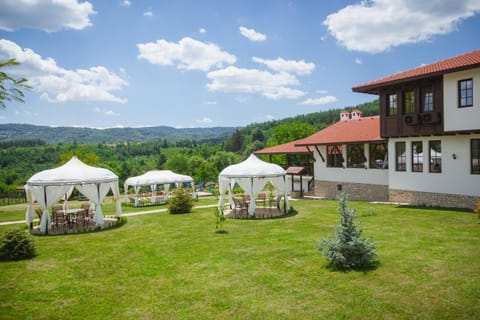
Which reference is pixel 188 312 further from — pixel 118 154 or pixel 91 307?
pixel 118 154

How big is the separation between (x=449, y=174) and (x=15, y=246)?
1606 cm

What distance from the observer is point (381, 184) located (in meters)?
19.0

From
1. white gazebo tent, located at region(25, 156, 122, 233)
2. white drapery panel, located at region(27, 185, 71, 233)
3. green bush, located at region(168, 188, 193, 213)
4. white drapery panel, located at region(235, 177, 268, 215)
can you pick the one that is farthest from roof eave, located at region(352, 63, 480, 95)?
white drapery panel, located at region(27, 185, 71, 233)

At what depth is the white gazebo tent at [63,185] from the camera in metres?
13.3

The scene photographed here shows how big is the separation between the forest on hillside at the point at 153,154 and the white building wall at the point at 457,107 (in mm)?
30608

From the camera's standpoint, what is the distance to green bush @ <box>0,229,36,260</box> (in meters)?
9.29

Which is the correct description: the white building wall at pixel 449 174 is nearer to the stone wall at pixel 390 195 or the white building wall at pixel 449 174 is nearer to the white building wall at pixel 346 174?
the stone wall at pixel 390 195

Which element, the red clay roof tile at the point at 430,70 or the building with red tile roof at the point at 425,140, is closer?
the red clay roof tile at the point at 430,70

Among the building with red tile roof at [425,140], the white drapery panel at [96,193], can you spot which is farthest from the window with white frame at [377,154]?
the white drapery panel at [96,193]

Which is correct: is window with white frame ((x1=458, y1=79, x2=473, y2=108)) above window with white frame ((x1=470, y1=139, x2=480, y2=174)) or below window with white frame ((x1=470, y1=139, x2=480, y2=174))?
above

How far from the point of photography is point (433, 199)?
50.9 feet

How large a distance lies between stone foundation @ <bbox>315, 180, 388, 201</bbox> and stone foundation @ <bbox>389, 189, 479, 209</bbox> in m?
1.58

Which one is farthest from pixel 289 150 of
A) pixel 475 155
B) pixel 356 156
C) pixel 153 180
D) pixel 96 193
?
pixel 96 193

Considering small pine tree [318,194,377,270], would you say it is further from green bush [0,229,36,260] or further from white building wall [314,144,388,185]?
white building wall [314,144,388,185]
